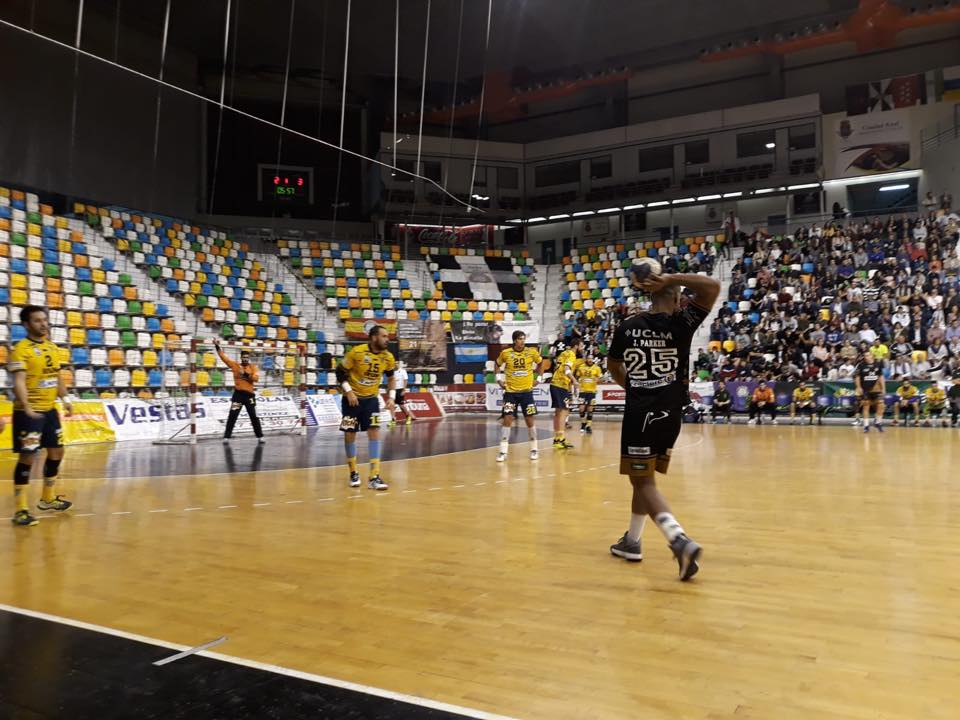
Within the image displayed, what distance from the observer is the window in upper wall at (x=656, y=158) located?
3341 cm

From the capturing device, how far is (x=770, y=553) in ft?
16.8

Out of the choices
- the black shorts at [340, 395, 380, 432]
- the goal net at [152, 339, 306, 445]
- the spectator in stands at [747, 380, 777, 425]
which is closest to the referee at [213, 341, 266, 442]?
the goal net at [152, 339, 306, 445]

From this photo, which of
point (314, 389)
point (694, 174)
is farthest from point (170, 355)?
point (694, 174)

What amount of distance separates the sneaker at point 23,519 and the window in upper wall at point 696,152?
104ft

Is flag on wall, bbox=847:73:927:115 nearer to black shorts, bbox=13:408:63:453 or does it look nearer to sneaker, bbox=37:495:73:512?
black shorts, bbox=13:408:63:453

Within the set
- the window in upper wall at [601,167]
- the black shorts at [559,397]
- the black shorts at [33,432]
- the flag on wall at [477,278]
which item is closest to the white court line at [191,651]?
the black shorts at [33,432]

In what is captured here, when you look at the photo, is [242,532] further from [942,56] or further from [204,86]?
[942,56]

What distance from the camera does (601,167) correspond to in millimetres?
34719

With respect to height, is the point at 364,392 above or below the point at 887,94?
below

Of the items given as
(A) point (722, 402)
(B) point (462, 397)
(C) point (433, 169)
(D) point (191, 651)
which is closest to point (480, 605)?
(D) point (191, 651)

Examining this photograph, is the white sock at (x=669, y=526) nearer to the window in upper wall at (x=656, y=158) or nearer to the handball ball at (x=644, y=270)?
the handball ball at (x=644, y=270)

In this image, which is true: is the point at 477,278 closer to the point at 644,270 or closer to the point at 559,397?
the point at 559,397

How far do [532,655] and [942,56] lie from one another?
35.4m

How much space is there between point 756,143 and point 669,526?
31512 mm
